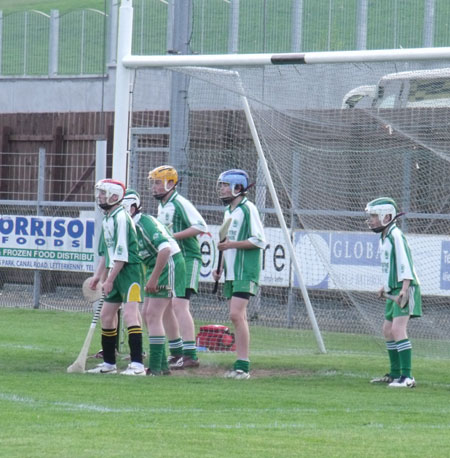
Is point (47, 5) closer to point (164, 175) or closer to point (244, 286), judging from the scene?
point (164, 175)

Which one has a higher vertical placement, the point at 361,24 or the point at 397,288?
the point at 361,24

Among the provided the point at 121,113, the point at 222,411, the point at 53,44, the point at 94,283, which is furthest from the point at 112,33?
the point at 222,411

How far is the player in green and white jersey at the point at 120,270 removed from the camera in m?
10.8

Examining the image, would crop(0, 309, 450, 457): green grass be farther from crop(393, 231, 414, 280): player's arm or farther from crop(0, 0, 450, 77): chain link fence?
crop(0, 0, 450, 77): chain link fence

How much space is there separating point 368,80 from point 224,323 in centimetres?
501

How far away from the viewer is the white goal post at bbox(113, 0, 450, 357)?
12.1 meters

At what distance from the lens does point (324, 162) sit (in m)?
13.2

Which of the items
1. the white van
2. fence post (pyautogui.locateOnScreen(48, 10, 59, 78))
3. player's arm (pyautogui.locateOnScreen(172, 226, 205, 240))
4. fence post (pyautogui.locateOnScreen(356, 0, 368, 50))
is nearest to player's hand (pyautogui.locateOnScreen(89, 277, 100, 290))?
player's arm (pyautogui.locateOnScreen(172, 226, 205, 240))

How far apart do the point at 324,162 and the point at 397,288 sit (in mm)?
2815

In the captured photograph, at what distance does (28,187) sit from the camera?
23.6 metres

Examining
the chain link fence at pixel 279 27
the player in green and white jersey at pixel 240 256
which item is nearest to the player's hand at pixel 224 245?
the player in green and white jersey at pixel 240 256

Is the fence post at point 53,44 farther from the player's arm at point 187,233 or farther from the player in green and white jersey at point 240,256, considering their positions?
the player in green and white jersey at point 240,256

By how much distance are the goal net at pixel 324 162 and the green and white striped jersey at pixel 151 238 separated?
217 cm

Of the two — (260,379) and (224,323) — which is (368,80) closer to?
(260,379)
